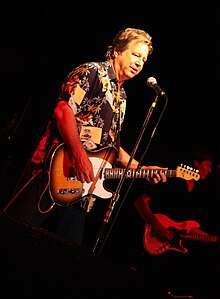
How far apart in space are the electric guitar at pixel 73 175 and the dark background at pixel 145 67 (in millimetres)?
A: 1822

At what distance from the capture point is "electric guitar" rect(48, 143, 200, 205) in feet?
8.27

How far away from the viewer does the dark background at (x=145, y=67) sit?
410 centimetres

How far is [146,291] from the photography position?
127 centimetres

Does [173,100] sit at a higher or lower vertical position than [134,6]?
lower

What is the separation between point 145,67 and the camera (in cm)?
441

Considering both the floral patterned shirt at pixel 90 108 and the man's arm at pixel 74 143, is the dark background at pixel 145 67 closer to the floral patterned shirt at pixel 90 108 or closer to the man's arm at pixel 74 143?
the floral patterned shirt at pixel 90 108

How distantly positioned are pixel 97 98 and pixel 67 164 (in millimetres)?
550

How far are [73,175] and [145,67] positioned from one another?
7.47ft

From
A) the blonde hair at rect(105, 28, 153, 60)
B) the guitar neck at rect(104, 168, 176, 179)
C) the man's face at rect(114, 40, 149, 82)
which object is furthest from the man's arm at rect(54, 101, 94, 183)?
the blonde hair at rect(105, 28, 153, 60)

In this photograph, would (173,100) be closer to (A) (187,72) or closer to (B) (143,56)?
(A) (187,72)

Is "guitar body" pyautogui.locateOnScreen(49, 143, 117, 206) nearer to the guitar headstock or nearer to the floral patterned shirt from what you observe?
the floral patterned shirt

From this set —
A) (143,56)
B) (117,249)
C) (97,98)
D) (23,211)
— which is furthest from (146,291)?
(117,249)

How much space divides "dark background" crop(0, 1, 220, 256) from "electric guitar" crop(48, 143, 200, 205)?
182 cm

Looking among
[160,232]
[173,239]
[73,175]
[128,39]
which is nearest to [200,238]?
[173,239]
